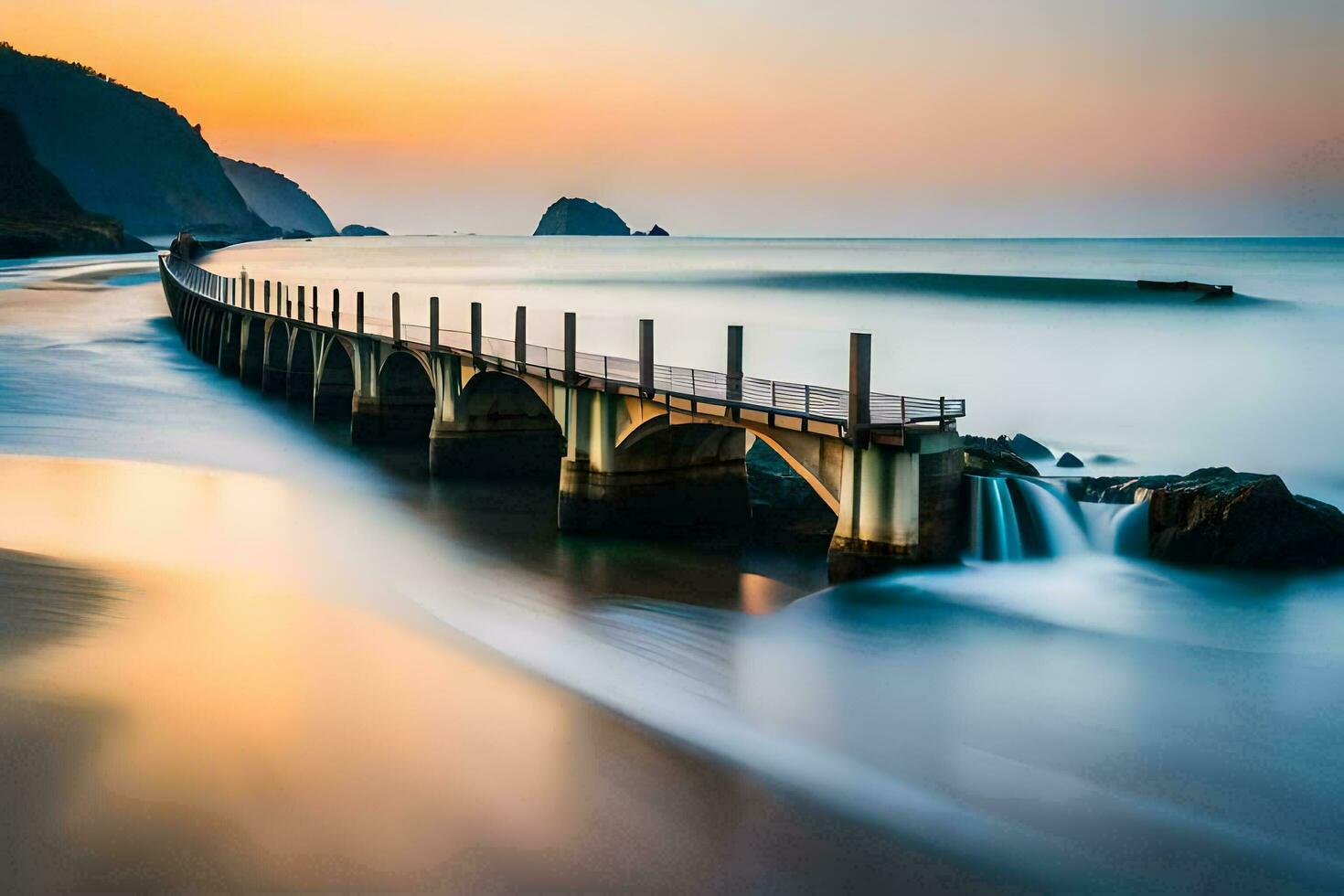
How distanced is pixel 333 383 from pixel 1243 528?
2954 cm

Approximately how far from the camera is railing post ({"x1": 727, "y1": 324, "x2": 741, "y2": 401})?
2094 cm

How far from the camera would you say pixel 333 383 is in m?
40.8

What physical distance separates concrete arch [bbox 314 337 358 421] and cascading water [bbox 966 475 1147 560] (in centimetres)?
2612

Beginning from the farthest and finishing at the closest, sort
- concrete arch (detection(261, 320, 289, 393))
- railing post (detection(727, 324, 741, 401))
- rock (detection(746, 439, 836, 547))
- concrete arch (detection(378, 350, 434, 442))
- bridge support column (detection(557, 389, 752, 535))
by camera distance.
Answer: concrete arch (detection(261, 320, 289, 393)), concrete arch (detection(378, 350, 434, 442)), rock (detection(746, 439, 836, 547)), bridge support column (detection(557, 389, 752, 535)), railing post (detection(727, 324, 741, 401))

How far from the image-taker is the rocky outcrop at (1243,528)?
65.4 ft

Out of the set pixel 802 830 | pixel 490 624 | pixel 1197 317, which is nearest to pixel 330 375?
pixel 490 624

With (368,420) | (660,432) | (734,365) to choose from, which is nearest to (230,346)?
(368,420)

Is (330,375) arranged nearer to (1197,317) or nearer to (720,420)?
(720,420)

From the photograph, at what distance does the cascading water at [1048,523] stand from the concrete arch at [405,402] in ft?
64.9

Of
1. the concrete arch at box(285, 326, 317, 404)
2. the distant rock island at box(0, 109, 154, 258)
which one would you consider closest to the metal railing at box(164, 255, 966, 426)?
the concrete arch at box(285, 326, 317, 404)

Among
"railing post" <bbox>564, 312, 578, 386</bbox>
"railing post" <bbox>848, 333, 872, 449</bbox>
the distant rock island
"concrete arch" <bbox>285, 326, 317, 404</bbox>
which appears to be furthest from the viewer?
the distant rock island

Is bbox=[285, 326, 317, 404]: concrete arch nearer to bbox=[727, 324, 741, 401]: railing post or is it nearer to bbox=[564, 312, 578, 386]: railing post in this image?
bbox=[564, 312, 578, 386]: railing post

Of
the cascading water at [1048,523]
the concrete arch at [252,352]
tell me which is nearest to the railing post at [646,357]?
the cascading water at [1048,523]

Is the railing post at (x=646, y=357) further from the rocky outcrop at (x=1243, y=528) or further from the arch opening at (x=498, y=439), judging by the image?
the rocky outcrop at (x=1243, y=528)
